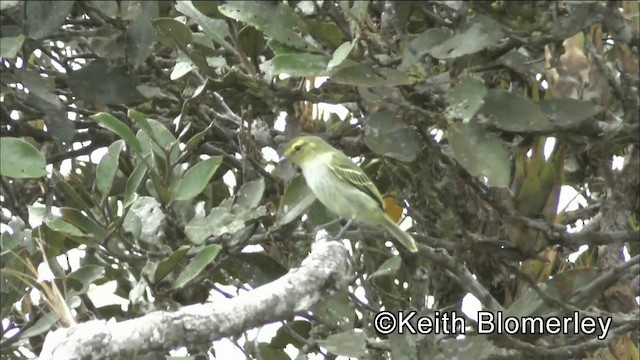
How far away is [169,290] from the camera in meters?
2.74

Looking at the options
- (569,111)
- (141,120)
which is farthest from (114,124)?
(569,111)

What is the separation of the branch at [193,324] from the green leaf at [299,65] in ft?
1.34

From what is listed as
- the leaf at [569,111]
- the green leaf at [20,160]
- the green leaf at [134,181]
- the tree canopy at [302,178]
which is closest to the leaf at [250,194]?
the tree canopy at [302,178]

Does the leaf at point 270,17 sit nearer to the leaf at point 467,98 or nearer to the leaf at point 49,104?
the leaf at point 467,98

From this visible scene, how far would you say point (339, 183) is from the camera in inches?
121

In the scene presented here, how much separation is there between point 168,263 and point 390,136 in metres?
0.56

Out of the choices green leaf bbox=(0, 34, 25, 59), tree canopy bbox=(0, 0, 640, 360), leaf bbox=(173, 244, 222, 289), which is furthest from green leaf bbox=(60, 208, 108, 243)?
green leaf bbox=(0, 34, 25, 59)

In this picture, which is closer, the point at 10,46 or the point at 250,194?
the point at 10,46

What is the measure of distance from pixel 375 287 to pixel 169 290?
2.50 feet

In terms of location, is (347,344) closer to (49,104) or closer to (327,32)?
(327,32)

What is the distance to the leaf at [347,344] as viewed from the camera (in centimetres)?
284

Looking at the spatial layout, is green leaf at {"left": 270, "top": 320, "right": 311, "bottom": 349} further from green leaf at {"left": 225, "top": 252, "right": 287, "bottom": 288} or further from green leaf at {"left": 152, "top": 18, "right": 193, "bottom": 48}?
green leaf at {"left": 152, "top": 18, "right": 193, "bottom": 48}

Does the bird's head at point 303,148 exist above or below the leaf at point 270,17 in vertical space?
below

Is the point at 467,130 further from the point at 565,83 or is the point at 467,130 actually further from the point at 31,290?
the point at 31,290
